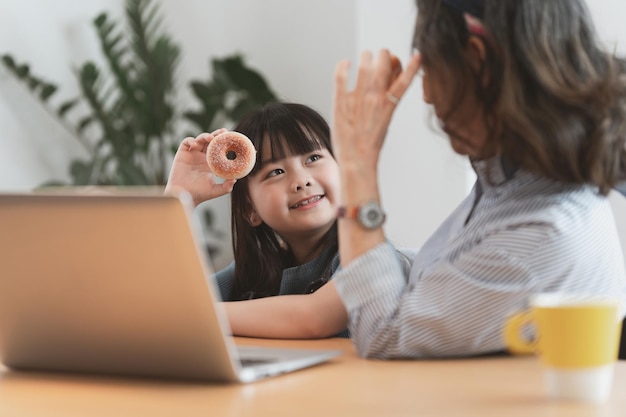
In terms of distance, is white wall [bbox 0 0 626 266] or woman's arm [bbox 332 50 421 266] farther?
white wall [bbox 0 0 626 266]

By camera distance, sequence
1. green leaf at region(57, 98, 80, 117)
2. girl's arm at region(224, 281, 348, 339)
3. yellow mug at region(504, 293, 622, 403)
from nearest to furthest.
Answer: yellow mug at region(504, 293, 622, 403) → girl's arm at region(224, 281, 348, 339) → green leaf at region(57, 98, 80, 117)

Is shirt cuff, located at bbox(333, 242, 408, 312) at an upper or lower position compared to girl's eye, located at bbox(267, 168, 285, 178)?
upper

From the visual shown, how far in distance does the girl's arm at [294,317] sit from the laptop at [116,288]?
1.07ft

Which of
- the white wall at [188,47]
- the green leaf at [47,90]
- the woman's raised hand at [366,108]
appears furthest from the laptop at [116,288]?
the green leaf at [47,90]

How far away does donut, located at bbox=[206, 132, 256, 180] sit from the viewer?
180 cm

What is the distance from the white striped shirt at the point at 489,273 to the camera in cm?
116

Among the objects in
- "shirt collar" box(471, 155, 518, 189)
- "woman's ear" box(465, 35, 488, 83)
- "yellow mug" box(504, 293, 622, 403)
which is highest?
"woman's ear" box(465, 35, 488, 83)

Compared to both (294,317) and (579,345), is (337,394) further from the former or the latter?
(294,317)

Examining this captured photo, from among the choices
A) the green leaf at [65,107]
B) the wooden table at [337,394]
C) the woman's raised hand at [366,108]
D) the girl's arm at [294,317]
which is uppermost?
the woman's raised hand at [366,108]

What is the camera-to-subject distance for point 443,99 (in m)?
1.25

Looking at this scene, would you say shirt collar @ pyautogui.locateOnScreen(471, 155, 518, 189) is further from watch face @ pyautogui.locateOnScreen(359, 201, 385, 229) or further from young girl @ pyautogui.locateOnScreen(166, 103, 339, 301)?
young girl @ pyautogui.locateOnScreen(166, 103, 339, 301)

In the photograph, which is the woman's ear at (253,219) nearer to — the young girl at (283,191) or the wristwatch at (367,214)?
the young girl at (283,191)

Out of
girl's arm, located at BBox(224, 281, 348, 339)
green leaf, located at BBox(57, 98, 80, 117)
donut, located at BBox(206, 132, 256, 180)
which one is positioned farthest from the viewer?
green leaf, located at BBox(57, 98, 80, 117)

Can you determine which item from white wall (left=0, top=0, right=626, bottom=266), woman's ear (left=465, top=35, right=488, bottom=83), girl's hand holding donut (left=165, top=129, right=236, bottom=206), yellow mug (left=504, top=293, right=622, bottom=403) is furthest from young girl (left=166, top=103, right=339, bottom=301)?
white wall (left=0, top=0, right=626, bottom=266)
